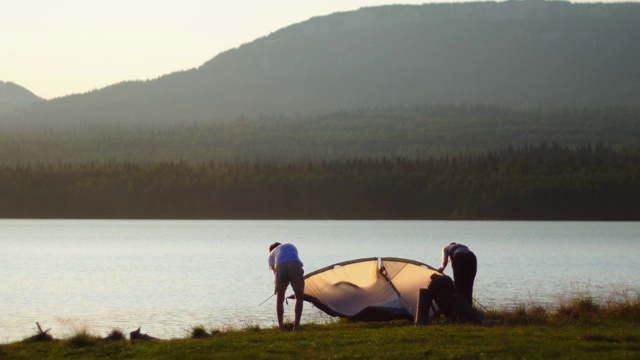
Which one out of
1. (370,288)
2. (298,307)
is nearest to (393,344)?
(298,307)

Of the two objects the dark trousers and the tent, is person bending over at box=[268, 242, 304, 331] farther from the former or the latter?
the dark trousers

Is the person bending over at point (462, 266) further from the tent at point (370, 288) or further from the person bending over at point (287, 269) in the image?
the person bending over at point (287, 269)

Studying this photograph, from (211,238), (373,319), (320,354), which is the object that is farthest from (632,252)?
(320,354)

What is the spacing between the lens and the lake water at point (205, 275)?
30188mm

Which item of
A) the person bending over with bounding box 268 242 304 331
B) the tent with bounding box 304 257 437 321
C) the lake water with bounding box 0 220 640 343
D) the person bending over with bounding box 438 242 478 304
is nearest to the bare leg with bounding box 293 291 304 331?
the person bending over with bounding box 268 242 304 331

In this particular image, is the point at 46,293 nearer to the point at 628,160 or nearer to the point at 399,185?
the point at 399,185

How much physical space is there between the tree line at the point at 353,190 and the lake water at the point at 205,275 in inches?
2159

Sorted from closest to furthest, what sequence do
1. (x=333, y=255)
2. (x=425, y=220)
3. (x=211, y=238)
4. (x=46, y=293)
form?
(x=46, y=293) → (x=333, y=255) → (x=211, y=238) → (x=425, y=220)

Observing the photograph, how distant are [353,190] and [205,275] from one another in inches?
4979

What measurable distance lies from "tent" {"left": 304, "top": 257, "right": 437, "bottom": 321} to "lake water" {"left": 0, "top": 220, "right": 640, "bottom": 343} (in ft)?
6.00

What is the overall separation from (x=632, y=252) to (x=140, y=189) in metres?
122

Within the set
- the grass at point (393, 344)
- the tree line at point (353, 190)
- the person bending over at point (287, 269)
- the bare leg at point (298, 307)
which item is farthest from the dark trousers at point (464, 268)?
the tree line at point (353, 190)

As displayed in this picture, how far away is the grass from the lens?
16.4 m

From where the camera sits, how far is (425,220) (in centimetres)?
18375
